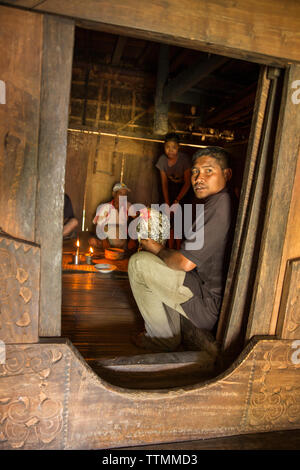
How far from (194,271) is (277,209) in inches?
34.9

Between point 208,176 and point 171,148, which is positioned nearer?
point 208,176

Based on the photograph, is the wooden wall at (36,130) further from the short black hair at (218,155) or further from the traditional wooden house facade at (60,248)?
the short black hair at (218,155)

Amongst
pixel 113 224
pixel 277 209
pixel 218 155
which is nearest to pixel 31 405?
pixel 277 209

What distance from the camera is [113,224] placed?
5.82 meters

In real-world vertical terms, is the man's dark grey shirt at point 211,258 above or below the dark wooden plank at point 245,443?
above

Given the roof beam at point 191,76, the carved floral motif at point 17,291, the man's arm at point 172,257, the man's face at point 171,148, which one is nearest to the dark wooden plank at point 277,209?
the man's arm at point 172,257

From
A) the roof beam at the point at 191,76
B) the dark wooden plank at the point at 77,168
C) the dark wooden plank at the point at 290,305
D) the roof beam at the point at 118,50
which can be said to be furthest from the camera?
the dark wooden plank at the point at 77,168

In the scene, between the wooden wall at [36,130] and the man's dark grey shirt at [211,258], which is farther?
the man's dark grey shirt at [211,258]

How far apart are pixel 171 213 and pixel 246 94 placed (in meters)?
2.73

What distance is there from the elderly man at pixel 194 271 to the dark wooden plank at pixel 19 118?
107 cm

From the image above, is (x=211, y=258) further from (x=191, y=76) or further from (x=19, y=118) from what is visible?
(x=191, y=76)

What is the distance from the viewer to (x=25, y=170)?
4.93 feet

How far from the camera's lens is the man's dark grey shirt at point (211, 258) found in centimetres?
215

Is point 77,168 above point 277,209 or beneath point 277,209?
above
